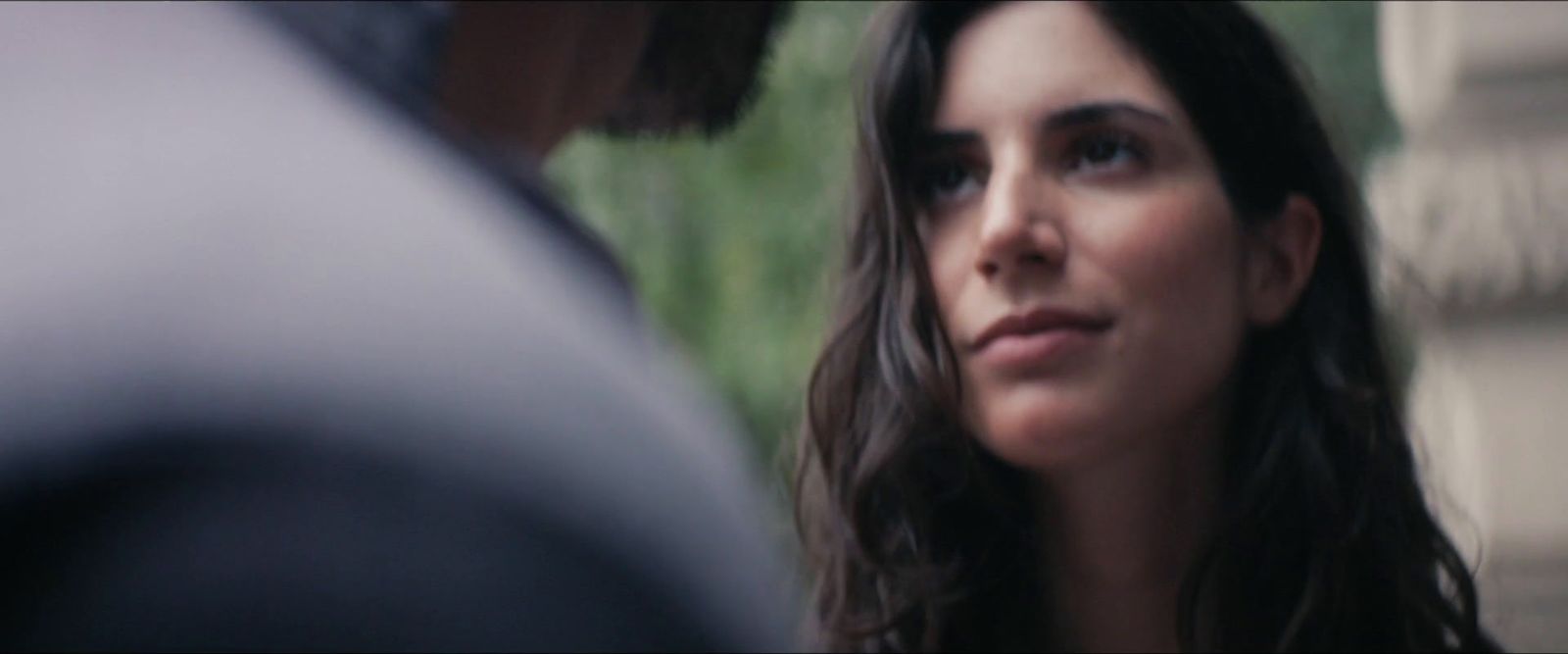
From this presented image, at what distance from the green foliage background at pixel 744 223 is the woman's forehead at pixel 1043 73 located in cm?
301

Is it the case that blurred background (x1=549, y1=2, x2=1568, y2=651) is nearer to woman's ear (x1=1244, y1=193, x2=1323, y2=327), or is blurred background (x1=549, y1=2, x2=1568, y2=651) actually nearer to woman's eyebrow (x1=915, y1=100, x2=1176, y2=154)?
woman's ear (x1=1244, y1=193, x2=1323, y2=327)

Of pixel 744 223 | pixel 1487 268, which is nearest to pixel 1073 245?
pixel 1487 268

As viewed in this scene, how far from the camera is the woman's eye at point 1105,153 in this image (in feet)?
7.42

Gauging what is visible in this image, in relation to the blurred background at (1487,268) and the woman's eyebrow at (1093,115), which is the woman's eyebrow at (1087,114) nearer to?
the woman's eyebrow at (1093,115)

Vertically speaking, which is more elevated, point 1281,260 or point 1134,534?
point 1281,260

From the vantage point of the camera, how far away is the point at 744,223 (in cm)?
607

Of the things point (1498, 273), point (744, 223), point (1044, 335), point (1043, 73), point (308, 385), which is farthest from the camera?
point (744, 223)

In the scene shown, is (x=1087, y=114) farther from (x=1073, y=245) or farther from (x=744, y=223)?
(x=744, y=223)

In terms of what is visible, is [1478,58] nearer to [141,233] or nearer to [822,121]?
[822,121]

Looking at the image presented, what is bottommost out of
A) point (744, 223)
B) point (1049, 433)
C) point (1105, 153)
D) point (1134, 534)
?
point (1134, 534)

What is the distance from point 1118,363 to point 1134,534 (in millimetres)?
222

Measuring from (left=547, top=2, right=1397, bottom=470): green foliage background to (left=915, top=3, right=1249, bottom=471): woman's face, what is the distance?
3044 millimetres

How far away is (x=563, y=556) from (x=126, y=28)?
317 millimetres

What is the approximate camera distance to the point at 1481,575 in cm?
331
